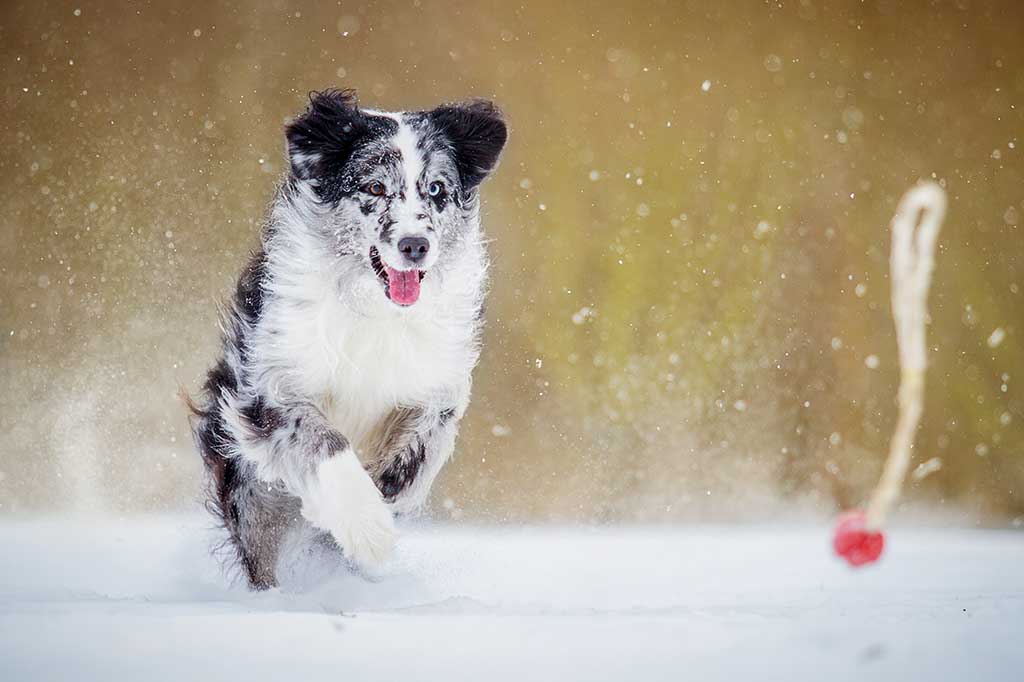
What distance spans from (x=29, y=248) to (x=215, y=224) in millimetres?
901

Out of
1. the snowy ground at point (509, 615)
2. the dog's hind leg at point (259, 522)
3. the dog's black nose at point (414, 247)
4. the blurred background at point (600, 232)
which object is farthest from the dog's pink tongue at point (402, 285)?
the blurred background at point (600, 232)

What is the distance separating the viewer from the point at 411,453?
2988mm

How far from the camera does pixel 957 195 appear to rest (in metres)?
5.46

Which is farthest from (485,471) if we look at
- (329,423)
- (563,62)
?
(329,423)

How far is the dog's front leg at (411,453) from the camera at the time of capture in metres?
2.97

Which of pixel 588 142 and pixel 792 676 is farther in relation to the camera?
pixel 588 142

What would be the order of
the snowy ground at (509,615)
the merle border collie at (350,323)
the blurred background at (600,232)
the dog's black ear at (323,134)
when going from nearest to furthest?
the snowy ground at (509,615) < the merle border collie at (350,323) < the dog's black ear at (323,134) < the blurred background at (600,232)

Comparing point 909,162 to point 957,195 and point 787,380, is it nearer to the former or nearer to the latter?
point 957,195

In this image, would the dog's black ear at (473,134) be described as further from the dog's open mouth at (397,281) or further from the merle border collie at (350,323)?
the dog's open mouth at (397,281)

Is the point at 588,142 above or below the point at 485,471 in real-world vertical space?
above

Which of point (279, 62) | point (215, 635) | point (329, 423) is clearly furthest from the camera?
point (279, 62)

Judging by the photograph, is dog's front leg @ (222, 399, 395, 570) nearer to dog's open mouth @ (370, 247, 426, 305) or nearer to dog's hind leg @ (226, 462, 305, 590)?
dog's hind leg @ (226, 462, 305, 590)

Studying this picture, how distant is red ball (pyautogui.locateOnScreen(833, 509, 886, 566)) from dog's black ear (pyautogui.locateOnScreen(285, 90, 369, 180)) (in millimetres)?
1785

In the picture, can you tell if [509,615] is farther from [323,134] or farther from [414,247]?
[323,134]
